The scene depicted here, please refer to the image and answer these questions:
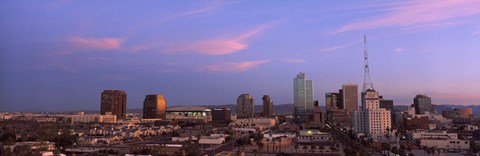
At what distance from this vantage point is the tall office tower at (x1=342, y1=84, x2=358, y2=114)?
10756 cm

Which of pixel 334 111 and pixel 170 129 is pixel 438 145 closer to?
pixel 170 129

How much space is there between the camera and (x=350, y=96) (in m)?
109

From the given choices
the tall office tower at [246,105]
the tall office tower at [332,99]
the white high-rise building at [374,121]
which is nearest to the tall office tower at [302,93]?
the tall office tower at [332,99]

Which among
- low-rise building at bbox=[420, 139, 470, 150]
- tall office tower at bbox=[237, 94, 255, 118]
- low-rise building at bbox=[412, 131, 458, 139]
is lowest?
low-rise building at bbox=[420, 139, 470, 150]

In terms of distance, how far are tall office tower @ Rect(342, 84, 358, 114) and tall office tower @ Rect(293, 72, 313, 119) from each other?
505 inches

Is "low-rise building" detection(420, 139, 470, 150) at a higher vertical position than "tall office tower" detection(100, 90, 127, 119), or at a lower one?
lower

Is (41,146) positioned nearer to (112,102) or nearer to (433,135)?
(433,135)

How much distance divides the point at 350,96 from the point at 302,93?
751 inches

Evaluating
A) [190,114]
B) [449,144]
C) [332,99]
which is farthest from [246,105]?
[449,144]

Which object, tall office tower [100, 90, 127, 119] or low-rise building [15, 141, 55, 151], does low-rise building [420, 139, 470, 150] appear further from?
tall office tower [100, 90, 127, 119]

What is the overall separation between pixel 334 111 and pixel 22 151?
64.6 meters

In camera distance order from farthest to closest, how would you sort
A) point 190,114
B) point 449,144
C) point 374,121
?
point 190,114
point 374,121
point 449,144

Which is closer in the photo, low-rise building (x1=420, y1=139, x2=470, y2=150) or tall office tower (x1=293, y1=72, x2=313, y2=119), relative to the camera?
low-rise building (x1=420, y1=139, x2=470, y2=150)

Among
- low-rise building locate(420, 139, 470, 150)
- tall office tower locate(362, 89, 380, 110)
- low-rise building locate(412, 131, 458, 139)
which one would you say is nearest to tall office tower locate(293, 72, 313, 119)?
tall office tower locate(362, 89, 380, 110)
